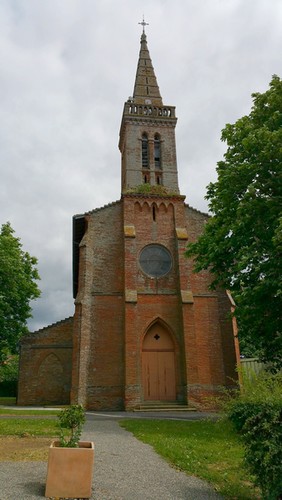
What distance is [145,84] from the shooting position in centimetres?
3122

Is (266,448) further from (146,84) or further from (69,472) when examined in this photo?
(146,84)

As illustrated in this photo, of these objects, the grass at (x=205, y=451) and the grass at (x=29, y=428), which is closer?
the grass at (x=205, y=451)

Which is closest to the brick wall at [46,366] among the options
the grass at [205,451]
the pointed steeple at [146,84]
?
the grass at [205,451]

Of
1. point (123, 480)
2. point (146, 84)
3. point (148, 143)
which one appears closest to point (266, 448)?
point (123, 480)

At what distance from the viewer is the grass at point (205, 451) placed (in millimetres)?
6156

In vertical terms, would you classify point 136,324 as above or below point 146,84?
below

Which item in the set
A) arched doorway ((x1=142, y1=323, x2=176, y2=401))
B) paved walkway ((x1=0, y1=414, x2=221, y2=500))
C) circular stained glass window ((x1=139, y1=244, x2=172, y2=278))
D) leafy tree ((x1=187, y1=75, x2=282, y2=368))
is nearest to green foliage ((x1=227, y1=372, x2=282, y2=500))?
paved walkway ((x1=0, y1=414, x2=221, y2=500))

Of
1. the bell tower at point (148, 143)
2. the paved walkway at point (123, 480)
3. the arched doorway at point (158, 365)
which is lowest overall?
the paved walkway at point (123, 480)

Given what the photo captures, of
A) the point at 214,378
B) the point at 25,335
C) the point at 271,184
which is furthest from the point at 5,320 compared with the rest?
the point at 271,184

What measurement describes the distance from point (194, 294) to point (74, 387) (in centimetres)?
829

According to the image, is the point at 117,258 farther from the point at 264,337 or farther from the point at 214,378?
the point at 264,337

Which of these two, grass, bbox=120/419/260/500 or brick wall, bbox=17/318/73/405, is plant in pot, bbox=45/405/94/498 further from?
brick wall, bbox=17/318/73/405

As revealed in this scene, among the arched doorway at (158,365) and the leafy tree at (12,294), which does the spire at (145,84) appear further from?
the arched doorway at (158,365)

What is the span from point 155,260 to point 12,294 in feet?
28.5
